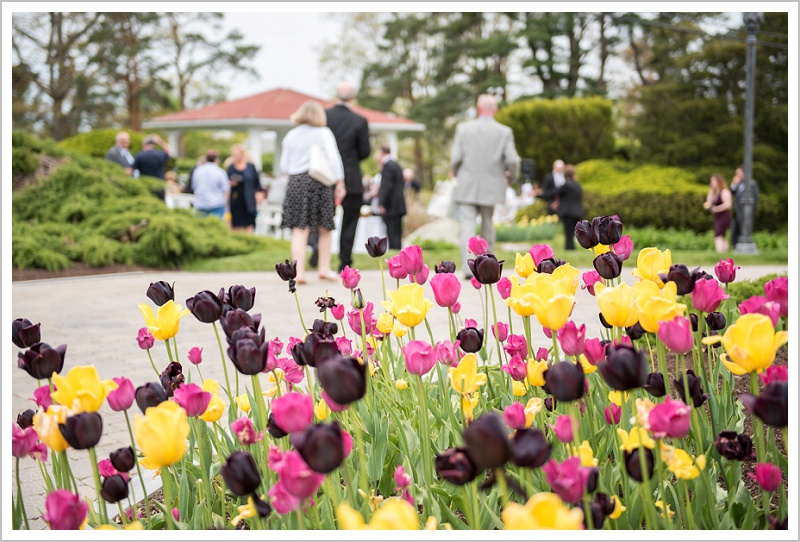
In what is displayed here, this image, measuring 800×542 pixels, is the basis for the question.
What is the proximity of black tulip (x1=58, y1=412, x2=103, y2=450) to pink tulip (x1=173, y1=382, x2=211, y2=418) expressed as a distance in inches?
12.0

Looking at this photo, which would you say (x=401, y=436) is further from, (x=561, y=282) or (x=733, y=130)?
(x=733, y=130)

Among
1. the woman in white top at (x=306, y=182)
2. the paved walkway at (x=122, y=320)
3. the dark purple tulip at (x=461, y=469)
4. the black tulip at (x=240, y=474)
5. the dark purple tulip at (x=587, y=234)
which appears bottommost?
the paved walkway at (x=122, y=320)

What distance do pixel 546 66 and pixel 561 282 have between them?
3517 cm

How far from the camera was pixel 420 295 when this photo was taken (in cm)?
165

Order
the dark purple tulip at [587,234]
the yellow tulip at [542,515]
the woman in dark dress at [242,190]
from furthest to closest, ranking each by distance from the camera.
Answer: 1. the woman in dark dress at [242,190]
2. the dark purple tulip at [587,234]
3. the yellow tulip at [542,515]

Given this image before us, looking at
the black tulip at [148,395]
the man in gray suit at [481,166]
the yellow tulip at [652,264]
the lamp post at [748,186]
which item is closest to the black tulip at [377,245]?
the yellow tulip at [652,264]

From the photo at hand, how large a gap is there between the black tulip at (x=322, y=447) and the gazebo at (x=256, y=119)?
73.0ft

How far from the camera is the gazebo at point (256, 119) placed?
24031 mm

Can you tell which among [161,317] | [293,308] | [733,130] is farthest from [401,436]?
[733,130]

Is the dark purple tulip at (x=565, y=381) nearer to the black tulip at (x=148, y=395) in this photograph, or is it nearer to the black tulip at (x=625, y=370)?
the black tulip at (x=625, y=370)

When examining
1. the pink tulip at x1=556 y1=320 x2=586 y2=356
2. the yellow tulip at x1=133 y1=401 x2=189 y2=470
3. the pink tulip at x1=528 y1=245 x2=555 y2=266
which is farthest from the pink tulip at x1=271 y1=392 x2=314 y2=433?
the pink tulip at x1=528 y1=245 x2=555 y2=266

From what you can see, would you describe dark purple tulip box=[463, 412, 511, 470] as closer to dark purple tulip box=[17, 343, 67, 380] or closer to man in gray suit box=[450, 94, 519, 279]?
dark purple tulip box=[17, 343, 67, 380]

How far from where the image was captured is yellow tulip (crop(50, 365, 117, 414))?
4.46 feet

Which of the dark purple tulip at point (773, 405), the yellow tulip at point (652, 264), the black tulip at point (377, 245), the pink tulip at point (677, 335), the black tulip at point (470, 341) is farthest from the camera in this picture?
the black tulip at point (377, 245)
